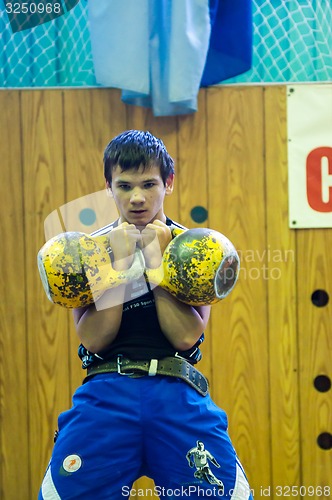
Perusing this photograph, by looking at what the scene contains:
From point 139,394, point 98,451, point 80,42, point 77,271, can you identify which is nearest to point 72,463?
point 98,451

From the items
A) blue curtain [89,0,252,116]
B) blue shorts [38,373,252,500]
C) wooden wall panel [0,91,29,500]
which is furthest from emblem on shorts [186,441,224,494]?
blue curtain [89,0,252,116]

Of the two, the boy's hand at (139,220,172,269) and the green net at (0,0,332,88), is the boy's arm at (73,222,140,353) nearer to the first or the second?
the boy's hand at (139,220,172,269)

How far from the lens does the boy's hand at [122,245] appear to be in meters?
1.35

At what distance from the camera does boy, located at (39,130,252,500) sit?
1324 mm

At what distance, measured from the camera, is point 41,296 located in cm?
227

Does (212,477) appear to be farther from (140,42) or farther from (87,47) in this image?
(87,47)

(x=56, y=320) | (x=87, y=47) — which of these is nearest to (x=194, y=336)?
(x=56, y=320)

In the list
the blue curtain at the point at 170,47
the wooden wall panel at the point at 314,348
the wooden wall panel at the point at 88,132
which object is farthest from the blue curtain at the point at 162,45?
the wooden wall panel at the point at 314,348

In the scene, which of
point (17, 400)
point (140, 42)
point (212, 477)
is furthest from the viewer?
point (17, 400)

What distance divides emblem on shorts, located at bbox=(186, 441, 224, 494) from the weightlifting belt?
145 mm

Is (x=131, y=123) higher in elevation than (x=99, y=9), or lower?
lower

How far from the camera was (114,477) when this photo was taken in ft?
4.38

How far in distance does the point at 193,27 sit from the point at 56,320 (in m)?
1.14

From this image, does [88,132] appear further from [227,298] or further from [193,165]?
[227,298]
